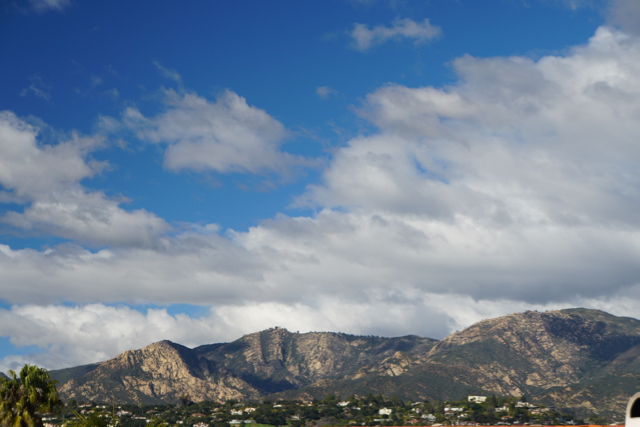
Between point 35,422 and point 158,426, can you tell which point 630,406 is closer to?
point 158,426

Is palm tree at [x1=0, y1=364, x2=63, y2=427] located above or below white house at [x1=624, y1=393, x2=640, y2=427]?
above

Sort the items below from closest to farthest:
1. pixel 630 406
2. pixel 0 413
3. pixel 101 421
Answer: pixel 101 421
pixel 630 406
pixel 0 413

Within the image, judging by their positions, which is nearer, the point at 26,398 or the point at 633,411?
the point at 633,411

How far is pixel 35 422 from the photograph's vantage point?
5794 centimetres

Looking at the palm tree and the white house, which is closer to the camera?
the white house

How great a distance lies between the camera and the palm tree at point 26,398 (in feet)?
187

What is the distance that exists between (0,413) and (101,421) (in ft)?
89.5

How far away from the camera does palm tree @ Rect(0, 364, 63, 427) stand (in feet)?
187

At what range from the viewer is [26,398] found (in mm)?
58031

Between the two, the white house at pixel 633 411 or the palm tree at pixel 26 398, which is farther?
the palm tree at pixel 26 398

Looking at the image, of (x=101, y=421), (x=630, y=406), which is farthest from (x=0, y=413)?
(x=630, y=406)

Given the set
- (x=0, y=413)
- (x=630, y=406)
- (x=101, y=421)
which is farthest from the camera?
(x=0, y=413)

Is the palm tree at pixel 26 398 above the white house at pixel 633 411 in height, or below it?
above

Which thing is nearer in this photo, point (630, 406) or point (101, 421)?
point (101, 421)
